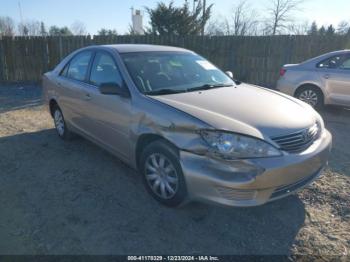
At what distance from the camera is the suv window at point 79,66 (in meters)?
4.42

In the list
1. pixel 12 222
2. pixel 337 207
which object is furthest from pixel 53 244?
pixel 337 207

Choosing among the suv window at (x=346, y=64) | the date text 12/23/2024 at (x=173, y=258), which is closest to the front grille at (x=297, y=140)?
the date text 12/23/2024 at (x=173, y=258)

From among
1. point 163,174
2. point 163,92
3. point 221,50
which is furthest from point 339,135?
point 221,50

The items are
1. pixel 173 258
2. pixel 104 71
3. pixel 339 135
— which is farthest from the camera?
pixel 339 135

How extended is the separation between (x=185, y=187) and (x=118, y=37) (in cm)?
960

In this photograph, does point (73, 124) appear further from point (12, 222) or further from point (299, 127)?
point (299, 127)

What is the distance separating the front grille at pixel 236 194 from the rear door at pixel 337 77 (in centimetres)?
507

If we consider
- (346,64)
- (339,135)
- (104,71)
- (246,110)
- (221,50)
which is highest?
(221,50)

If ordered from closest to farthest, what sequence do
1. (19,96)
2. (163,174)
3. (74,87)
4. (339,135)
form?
(163,174) → (74,87) → (339,135) → (19,96)

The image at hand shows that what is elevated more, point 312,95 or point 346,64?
point 346,64

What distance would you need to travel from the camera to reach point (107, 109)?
147 inches

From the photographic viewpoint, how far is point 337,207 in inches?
127

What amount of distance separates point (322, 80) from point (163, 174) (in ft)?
17.2

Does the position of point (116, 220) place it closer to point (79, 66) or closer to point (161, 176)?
point (161, 176)
